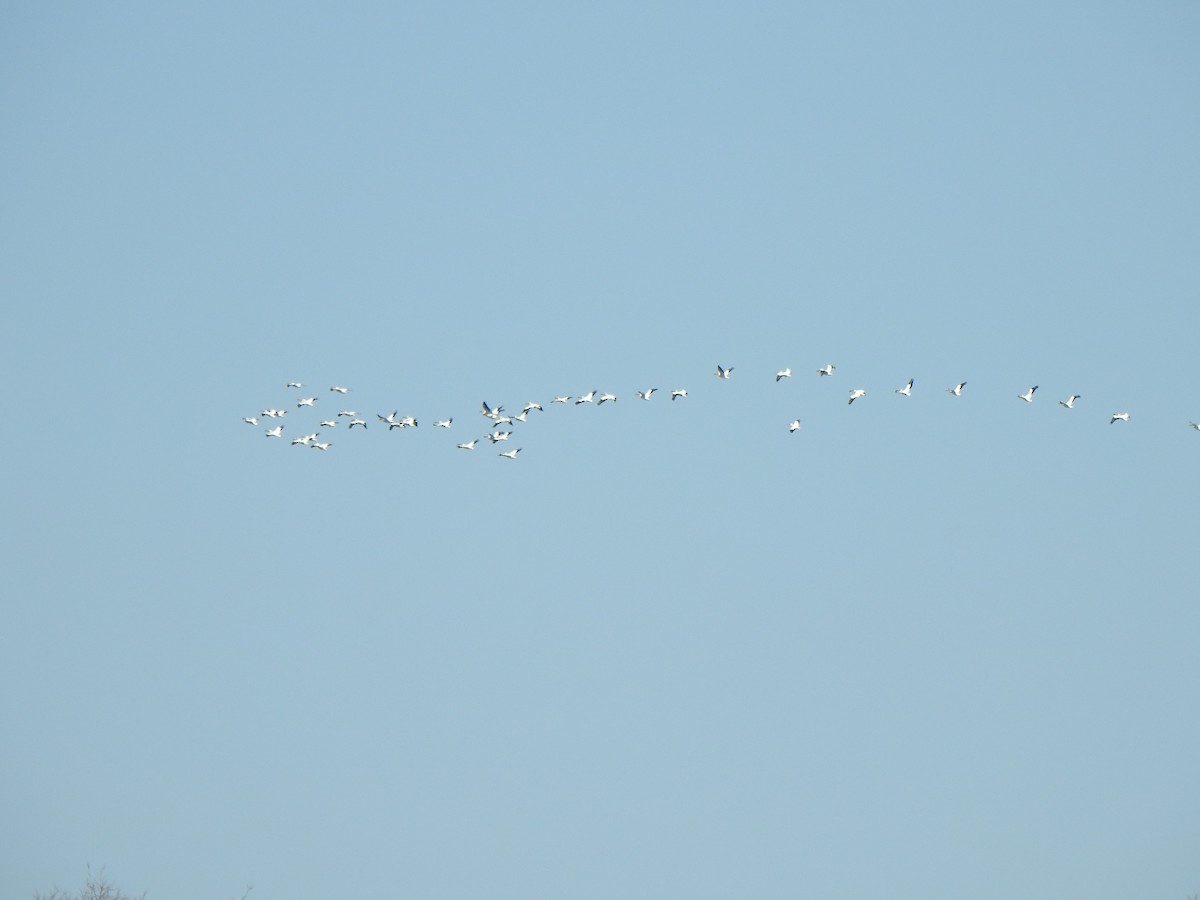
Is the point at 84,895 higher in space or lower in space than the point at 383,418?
lower

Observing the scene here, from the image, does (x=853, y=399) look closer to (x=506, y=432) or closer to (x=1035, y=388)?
(x=1035, y=388)

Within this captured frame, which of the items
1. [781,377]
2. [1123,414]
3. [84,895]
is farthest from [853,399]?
[84,895]

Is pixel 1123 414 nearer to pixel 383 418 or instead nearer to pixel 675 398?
pixel 675 398

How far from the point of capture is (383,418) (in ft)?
363

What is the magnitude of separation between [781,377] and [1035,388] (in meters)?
11.7

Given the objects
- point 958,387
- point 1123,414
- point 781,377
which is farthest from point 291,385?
point 1123,414

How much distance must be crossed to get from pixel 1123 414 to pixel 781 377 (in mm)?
16057

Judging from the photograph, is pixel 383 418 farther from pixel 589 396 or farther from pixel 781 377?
pixel 781 377

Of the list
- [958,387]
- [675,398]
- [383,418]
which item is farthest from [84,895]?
[958,387]

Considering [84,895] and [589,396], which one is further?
[589,396]

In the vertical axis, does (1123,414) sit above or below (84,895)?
above

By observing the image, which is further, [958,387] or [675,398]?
[675,398]

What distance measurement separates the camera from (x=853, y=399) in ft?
348

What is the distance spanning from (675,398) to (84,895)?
118 ft
